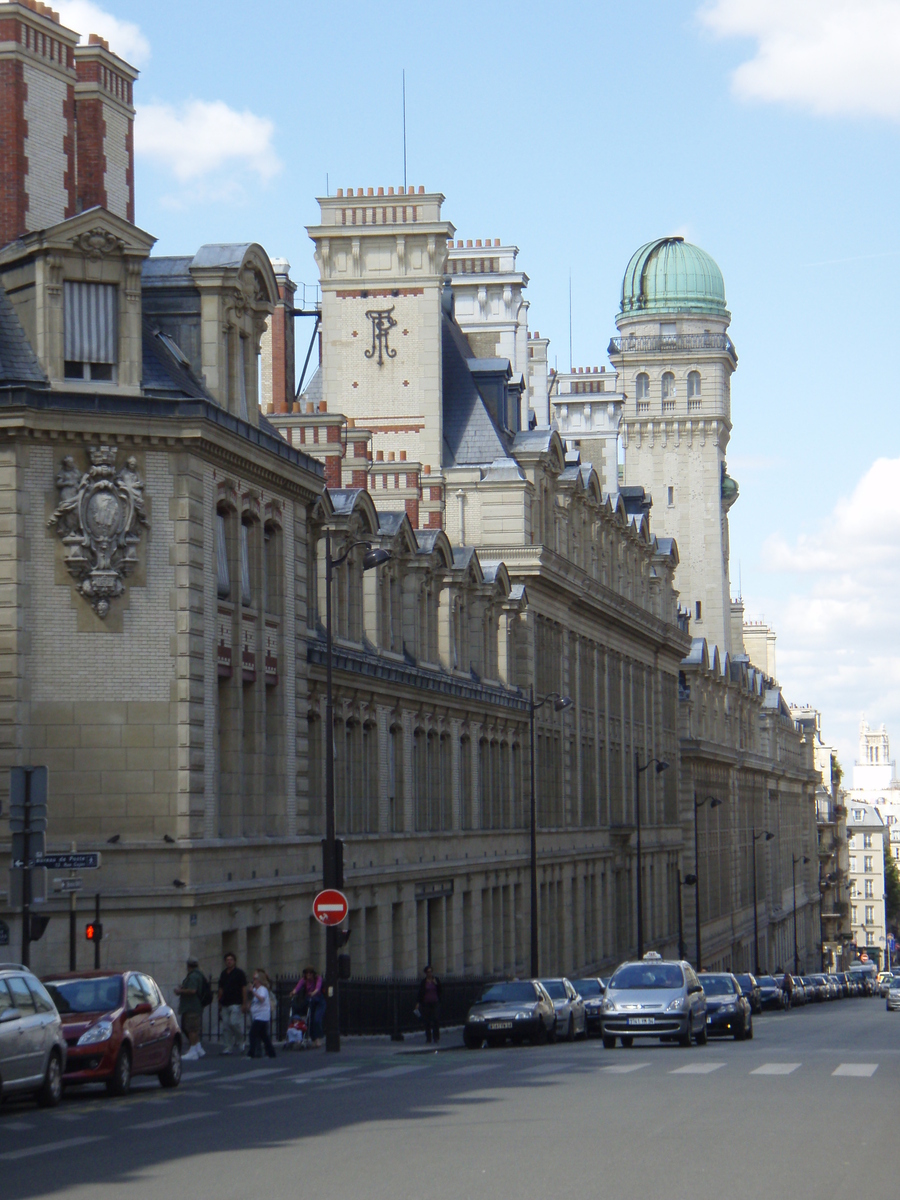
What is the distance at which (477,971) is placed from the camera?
57031 mm

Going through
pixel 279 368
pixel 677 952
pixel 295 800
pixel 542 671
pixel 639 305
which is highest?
pixel 639 305

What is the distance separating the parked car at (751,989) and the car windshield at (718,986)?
11.6 meters

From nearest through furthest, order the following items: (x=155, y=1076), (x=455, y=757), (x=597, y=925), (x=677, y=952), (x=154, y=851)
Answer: (x=155, y=1076), (x=154, y=851), (x=455, y=757), (x=597, y=925), (x=677, y=952)

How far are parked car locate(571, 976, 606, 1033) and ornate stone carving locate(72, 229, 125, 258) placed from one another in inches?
778

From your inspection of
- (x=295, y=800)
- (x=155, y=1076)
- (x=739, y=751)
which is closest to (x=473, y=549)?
(x=295, y=800)

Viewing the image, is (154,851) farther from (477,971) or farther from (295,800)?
(477,971)

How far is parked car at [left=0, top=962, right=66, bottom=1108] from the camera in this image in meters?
21.5

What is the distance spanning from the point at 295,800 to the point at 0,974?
18.2 metres

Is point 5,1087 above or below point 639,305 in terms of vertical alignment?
below

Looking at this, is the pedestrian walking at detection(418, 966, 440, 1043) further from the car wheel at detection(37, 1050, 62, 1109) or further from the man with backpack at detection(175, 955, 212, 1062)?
the car wheel at detection(37, 1050, 62, 1109)

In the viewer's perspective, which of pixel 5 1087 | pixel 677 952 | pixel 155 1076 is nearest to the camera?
pixel 5 1087

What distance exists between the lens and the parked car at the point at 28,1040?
21.5 m

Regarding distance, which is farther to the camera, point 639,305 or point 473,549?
point 639,305

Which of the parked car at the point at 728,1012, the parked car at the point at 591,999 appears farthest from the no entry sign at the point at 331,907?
the parked car at the point at 591,999
